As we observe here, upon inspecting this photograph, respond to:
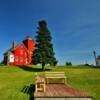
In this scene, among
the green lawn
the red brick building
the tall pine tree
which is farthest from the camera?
the red brick building

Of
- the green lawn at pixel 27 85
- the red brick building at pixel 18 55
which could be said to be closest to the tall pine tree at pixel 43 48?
the green lawn at pixel 27 85

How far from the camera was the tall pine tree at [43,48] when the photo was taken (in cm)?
4531

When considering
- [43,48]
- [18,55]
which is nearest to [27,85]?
[43,48]

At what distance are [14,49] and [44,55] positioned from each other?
23.3 metres

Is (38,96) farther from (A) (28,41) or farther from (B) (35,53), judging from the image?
(A) (28,41)

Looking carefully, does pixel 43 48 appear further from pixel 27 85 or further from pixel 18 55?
pixel 27 85

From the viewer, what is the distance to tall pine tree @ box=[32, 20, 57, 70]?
45.3m

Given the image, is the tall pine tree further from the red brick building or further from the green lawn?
the red brick building


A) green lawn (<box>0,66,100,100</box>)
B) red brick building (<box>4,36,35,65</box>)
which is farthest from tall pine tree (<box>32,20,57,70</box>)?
red brick building (<box>4,36,35,65</box>)

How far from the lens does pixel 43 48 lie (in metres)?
46.1

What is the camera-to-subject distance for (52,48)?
47.5 meters

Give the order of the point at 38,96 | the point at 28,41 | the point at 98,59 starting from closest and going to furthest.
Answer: the point at 38,96
the point at 28,41
the point at 98,59

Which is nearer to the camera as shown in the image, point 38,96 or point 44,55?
point 38,96

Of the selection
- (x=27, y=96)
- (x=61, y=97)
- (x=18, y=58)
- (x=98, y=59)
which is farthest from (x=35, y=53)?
(x=98, y=59)
